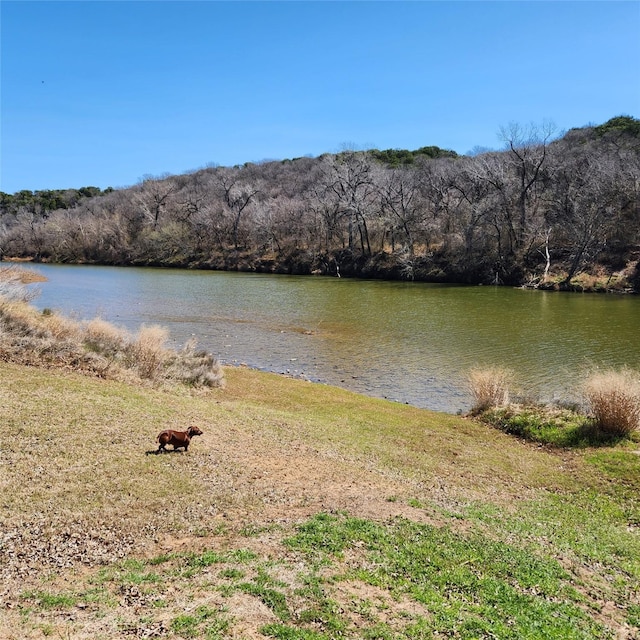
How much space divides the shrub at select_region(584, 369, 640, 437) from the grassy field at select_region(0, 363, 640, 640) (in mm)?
569

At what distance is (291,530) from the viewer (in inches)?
255

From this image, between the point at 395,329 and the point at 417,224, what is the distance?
41698 millimetres

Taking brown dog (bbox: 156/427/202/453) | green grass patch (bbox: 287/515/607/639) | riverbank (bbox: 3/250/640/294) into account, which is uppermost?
riverbank (bbox: 3/250/640/294)

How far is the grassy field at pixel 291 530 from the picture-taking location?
4.73 meters

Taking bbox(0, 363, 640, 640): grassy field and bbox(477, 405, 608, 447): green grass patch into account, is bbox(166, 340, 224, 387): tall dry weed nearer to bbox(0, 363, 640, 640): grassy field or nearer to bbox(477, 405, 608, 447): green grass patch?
bbox(0, 363, 640, 640): grassy field

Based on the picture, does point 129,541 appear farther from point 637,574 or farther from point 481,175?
point 481,175

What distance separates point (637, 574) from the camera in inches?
249

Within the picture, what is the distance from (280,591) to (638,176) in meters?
62.3

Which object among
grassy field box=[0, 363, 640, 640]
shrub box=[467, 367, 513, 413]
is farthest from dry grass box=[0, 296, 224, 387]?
shrub box=[467, 367, 513, 413]

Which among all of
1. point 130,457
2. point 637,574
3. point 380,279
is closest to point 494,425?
point 637,574

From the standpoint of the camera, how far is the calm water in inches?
750

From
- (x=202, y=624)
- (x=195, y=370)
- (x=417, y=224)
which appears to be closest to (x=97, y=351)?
(x=195, y=370)

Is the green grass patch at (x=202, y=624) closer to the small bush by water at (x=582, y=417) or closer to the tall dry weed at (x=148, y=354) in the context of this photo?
the small bush by water at (x=582, y=417)

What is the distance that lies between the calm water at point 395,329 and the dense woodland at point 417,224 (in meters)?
9.11
